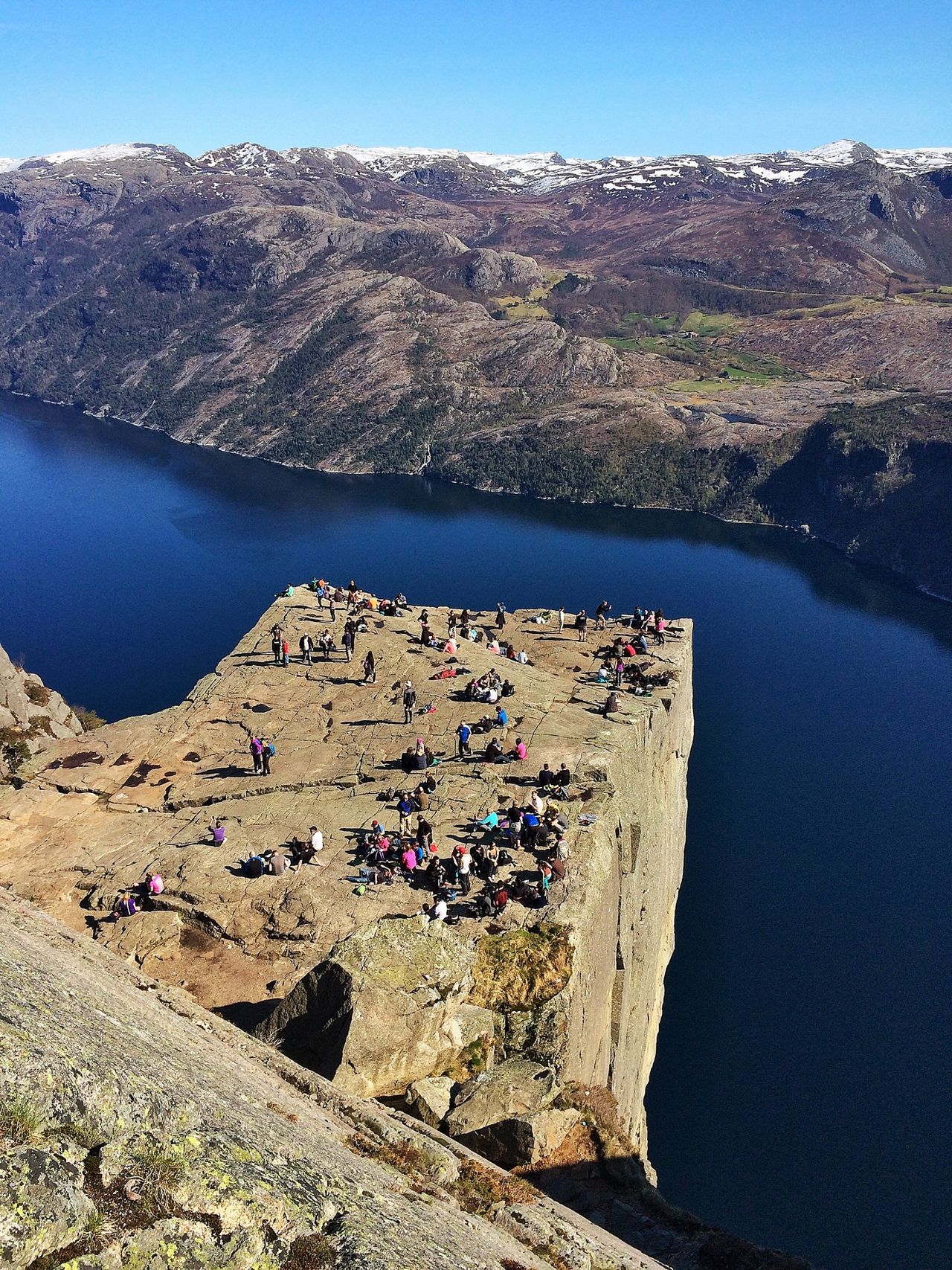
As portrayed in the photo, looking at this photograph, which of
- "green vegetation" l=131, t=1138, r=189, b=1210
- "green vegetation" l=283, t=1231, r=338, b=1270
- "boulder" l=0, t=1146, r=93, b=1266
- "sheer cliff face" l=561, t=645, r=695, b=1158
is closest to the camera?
"boulder" l=0, t=1146, r=93, b=1266

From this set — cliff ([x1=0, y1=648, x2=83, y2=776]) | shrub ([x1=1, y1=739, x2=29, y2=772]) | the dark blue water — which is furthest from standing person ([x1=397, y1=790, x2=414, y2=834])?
the dark blue water

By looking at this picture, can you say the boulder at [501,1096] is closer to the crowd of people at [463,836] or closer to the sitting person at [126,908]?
the crowd of people at [463,836]

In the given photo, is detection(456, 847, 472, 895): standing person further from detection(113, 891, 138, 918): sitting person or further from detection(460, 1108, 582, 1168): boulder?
detection(113, 891, 138, 918): sitting person

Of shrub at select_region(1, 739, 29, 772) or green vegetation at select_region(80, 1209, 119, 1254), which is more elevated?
green vegetation at select_region(80, 1209, 119, 1254)

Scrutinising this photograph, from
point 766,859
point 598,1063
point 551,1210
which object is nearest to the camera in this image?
point 551,1210

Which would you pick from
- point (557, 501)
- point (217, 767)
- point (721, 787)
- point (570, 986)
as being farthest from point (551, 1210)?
point (557, 501)

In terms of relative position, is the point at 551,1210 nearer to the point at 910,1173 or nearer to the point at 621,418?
the point at 910,1173

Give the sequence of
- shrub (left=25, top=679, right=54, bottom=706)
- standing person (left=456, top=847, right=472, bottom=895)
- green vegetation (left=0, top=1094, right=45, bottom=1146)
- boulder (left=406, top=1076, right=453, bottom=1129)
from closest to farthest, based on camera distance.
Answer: green vegetation (left=0, top=1094, right=45, bottom=1146)
boulder (left=406, top=1076, right=453, bottom=1129)
standing person (left=456, top=847, right=472, bottom=895)
shrub (left=25, top=679, right=54, bottom=706)
